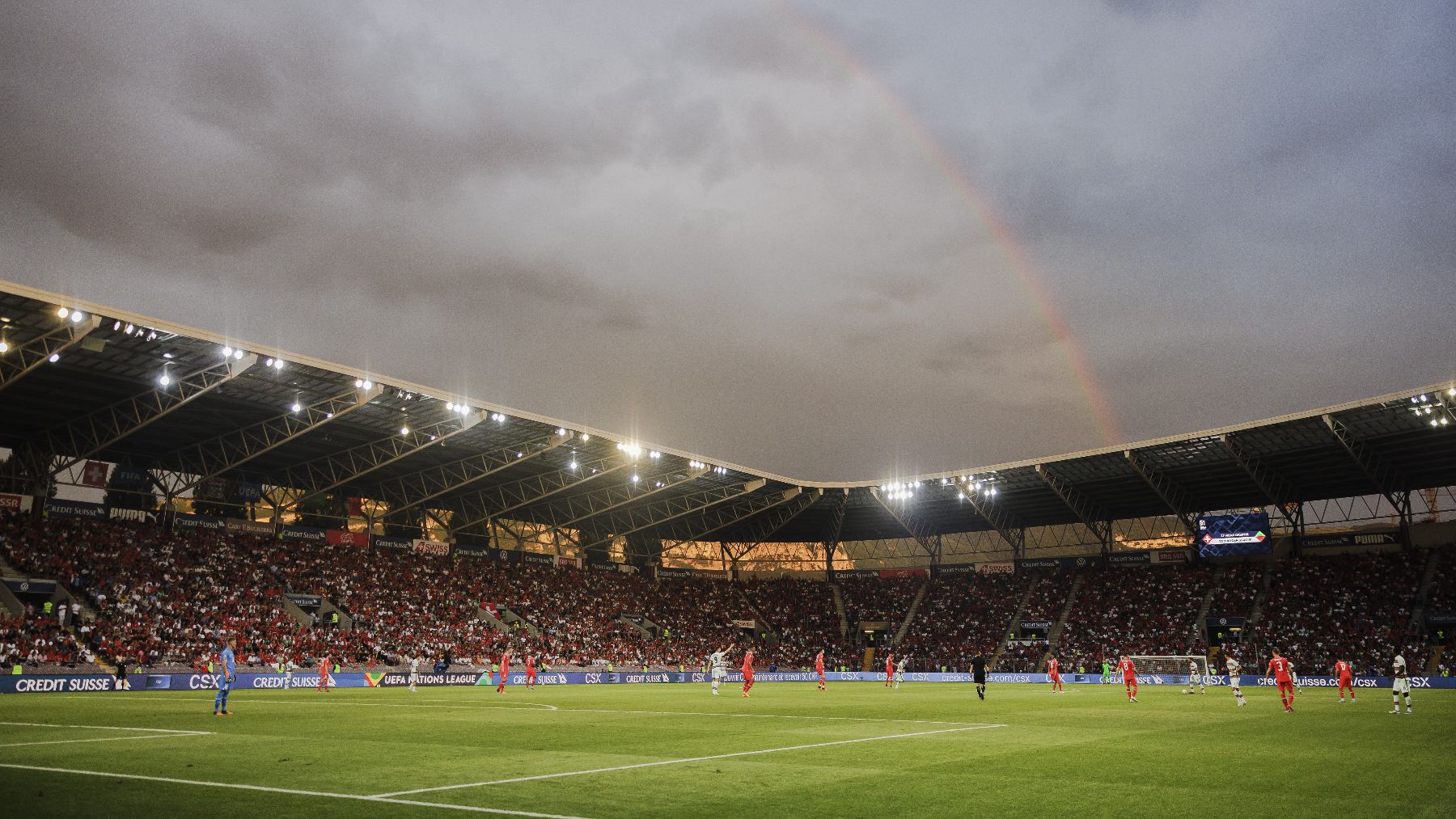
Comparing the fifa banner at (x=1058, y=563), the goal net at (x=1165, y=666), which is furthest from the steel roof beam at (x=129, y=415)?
the fifa banner at (x=1058, y=563)

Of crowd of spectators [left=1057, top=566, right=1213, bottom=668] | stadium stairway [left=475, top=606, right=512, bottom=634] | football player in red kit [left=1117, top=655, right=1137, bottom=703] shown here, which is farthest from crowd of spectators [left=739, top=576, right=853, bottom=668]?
football player in red kit [left=1117, top=655, right=1137, bottom=703]

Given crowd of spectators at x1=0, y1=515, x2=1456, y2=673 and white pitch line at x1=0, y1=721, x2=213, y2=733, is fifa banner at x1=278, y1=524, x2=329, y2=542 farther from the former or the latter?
white pitch line at x1=0, y1=721, x2=213, y2=733

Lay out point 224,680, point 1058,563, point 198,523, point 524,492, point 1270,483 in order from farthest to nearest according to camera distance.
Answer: point 1058,563 < point 524,492 < point 1270,483 < point 198,523 < point 224,680

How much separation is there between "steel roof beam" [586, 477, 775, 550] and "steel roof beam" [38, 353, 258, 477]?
3471 centimetres

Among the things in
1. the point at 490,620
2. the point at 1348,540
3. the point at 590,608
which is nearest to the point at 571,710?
the point at 490,620

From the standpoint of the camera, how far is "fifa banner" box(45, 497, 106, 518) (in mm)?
50688

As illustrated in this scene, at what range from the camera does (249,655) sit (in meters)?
46.8

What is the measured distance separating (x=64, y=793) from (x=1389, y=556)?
71.4m

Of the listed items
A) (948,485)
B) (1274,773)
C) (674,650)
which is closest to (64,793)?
(1274,773)

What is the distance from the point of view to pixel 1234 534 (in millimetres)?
63500

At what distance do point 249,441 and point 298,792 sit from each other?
47221mm

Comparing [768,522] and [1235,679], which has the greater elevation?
[768,522]

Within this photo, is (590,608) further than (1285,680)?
Yes

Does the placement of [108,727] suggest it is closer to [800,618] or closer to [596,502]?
[596,502]
